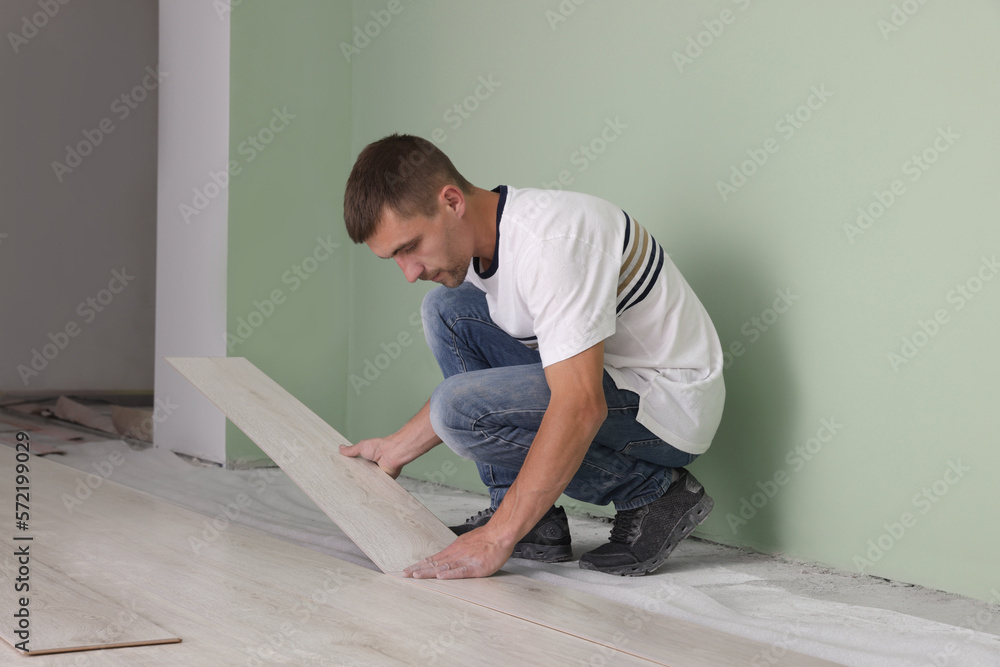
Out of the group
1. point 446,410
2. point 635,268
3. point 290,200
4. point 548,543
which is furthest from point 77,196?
point 635,268

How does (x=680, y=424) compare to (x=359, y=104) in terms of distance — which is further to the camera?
(x=359, y=104)

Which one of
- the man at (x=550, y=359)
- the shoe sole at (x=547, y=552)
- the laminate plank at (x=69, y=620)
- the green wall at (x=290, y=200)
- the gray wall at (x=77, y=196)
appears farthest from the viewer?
the gray wall at (x=77, y=196)

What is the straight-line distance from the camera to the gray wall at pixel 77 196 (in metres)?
5.05

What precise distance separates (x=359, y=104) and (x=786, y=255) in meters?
1.94

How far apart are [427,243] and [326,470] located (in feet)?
1.96

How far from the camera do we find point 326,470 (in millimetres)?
1901

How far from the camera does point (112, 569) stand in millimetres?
1552

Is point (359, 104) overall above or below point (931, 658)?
below

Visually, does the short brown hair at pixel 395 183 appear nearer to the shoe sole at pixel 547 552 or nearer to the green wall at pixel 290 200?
the shoe sole at pixel 547 552

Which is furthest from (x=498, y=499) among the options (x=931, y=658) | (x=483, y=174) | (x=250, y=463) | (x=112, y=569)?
(x=250, y=463)

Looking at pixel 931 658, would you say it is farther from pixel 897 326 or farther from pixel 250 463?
pixel 250 463

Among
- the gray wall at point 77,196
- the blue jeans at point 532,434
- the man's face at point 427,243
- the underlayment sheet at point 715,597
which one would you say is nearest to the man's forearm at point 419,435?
the blue jeans at point 532,434

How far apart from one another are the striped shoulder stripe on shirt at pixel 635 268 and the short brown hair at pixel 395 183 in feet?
1.15

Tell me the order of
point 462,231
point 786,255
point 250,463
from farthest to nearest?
point 250,463, point 786,255, point 462,231
